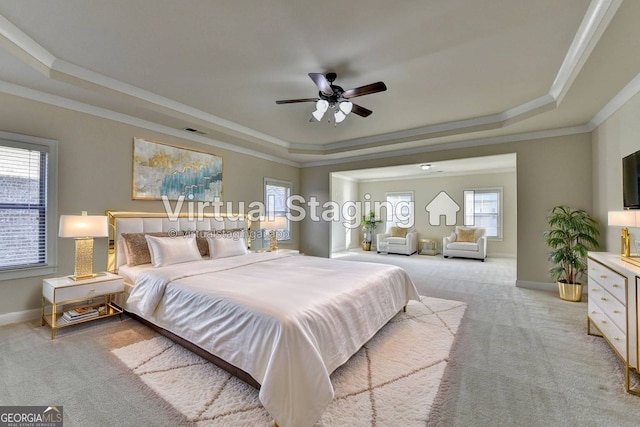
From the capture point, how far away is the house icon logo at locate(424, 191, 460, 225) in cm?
877

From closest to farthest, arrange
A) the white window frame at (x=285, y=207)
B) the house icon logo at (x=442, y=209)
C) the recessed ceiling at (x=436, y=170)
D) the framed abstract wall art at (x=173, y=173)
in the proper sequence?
the framed abstract wall art at (x=173, y=173), the white window frame at (x=285, y=207), the recessed ceiling at (x=436, y=170), the house icon logo at (x=442, y=209)

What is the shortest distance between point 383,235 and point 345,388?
738cm

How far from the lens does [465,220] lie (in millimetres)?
8602

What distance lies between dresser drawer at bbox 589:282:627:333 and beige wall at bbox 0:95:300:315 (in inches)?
208

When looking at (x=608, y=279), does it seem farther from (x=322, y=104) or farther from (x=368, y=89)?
(x=322, y=104)

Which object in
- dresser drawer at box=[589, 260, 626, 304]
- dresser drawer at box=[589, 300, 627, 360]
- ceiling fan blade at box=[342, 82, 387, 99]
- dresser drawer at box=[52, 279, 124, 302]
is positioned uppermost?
ceiling fan blade at box=[342, 82, 387, 99]

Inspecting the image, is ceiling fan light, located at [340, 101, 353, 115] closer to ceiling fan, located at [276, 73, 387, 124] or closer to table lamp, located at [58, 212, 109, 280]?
ceiling fan, located at [276, 73, 387, 124]

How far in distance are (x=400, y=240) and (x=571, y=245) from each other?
14.8 feet

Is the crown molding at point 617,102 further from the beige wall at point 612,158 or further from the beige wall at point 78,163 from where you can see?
the beige wall at point 78,163

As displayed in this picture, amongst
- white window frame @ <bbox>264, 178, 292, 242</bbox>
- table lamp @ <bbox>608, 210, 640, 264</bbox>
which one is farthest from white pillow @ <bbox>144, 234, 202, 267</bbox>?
table lamp @ <bbox>608, 210, 640, 264</bbox>

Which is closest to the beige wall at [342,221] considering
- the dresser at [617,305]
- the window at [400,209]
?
the window at [400,209]

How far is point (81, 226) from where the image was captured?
2.97 meters

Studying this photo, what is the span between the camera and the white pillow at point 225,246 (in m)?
4.05

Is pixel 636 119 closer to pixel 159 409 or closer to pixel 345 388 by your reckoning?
pixel 345 388
